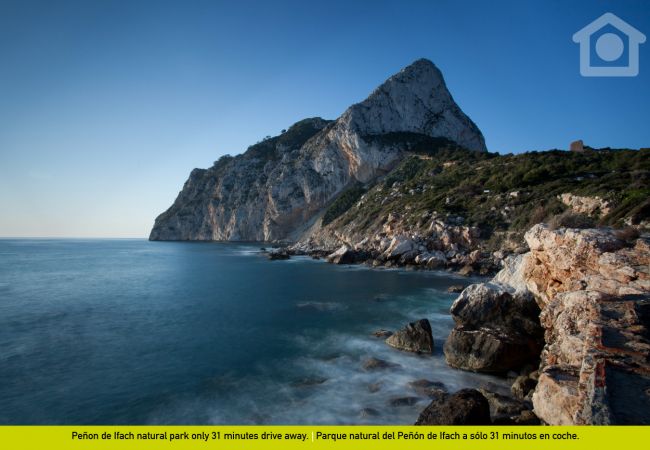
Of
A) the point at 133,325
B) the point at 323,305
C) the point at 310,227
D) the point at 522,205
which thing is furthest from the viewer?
the point at 310,227

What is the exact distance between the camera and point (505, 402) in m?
9.29

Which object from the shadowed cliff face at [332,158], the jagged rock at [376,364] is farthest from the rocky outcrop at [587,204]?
the shadowed cliff face at [332,158]

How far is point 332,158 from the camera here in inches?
3585

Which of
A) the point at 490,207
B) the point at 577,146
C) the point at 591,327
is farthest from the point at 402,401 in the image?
the point at 577,146

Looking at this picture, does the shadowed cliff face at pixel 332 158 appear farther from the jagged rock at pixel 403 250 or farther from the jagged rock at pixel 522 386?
the jagged rock at pixel 522 386

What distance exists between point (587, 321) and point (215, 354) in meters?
13.4

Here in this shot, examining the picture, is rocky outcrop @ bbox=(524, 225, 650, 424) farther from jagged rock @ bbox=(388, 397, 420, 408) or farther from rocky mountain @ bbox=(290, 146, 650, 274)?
rocky mountain @ bbox=(290, 146, 650, 274)

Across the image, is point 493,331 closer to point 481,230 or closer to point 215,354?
point 215,354

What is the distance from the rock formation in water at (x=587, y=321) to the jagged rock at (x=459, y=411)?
1208 millimetres

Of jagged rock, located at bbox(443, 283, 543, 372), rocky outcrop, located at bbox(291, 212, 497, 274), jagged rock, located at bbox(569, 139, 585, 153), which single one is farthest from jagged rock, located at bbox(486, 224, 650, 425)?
jagged rock, located at bbox(569, 139, 585, 153)

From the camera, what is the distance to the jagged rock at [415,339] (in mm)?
14453
